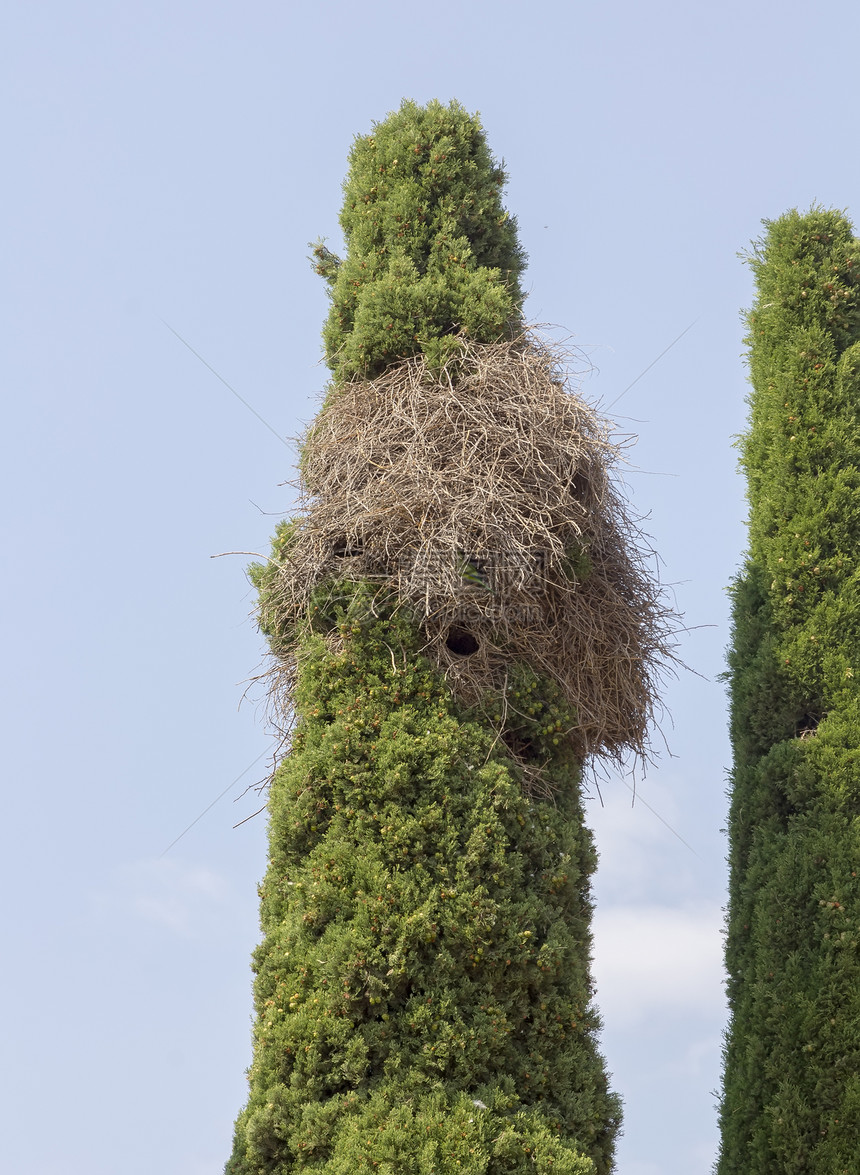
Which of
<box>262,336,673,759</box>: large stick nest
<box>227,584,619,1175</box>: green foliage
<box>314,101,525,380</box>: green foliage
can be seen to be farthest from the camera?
<box>314,101,525,380</box>: green foliage

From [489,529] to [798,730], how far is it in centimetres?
329

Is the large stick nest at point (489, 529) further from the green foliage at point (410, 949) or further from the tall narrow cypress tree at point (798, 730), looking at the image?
the tall narrow cypress tree at point (798, 730)

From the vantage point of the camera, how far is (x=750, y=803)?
25.9 ft

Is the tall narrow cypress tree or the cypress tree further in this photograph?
the tall narrow cypress tree

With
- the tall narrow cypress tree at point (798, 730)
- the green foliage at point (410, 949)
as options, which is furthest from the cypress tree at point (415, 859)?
the tall narrow cypress tree at point (798, 730)

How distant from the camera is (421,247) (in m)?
7.54

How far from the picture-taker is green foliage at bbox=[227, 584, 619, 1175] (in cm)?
512

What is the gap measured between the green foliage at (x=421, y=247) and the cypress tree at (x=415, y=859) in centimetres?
3

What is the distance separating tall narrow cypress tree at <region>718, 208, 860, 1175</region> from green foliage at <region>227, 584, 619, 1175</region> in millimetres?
1915

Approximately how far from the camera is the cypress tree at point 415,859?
5.20m

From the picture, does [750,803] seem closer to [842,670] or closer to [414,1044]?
[842,670]

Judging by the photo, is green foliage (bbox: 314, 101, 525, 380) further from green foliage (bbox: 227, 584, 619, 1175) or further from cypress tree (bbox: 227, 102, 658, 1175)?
green foliage (bbox: 227, 584, 619, 1175)

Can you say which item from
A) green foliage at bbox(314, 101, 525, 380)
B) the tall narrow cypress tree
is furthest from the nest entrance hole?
the tall narrow cypress tree

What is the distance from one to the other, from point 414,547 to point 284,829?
1630mm
